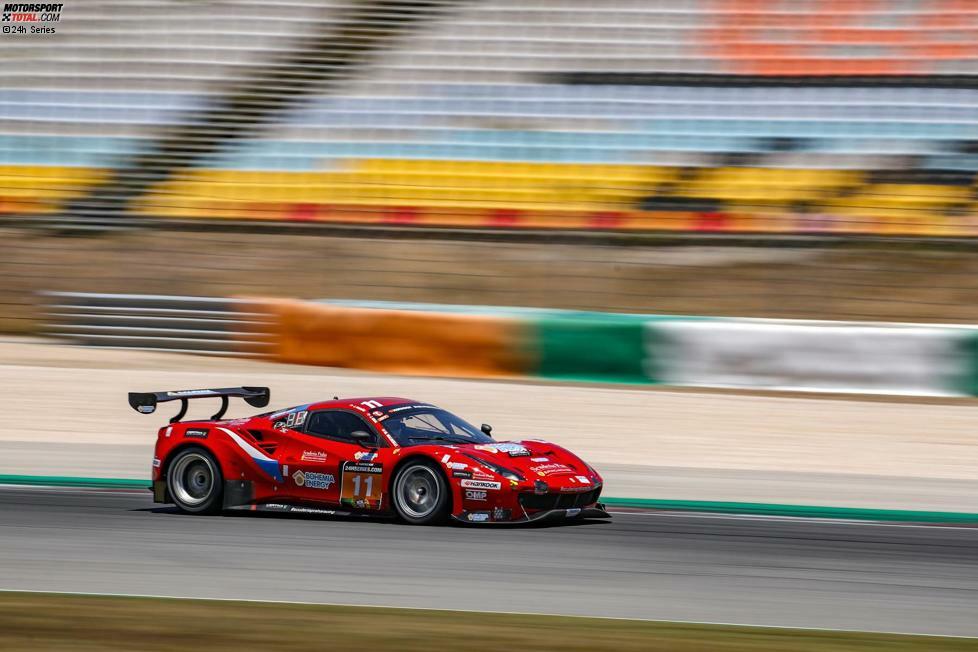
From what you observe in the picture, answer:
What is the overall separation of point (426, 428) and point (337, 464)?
683 millimetres

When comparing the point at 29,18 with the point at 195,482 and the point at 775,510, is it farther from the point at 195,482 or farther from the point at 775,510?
the point at 775,510

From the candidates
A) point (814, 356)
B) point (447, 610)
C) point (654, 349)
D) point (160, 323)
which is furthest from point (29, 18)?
point (447, 610)

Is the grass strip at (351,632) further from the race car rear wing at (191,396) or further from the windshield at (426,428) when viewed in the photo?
the race car rear wing at (191,396)

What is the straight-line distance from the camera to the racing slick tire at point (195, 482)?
9.77 metres

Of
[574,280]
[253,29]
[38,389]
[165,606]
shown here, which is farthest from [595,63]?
[165,606]

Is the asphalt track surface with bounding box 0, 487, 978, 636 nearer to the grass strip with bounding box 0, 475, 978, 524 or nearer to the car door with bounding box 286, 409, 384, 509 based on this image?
the car door with bounding box 286, 409, 384, 509

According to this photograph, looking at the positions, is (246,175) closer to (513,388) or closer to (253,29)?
(253,29)

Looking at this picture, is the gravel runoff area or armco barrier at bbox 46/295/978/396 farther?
armco barrier at bbox 46/295/978/396

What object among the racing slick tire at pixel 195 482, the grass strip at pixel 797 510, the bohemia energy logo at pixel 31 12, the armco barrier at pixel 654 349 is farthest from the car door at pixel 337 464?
the bohemia energy logo at pixel 31 12

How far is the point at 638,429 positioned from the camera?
46.7 ft

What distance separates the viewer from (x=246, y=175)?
923 inches

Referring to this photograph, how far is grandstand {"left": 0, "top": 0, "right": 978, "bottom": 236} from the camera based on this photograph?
21.5 m

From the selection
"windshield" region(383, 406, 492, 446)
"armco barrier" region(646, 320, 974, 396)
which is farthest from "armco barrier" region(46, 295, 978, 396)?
"windshield" region(383, 406, 492, 446)

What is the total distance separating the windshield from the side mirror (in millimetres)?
140
